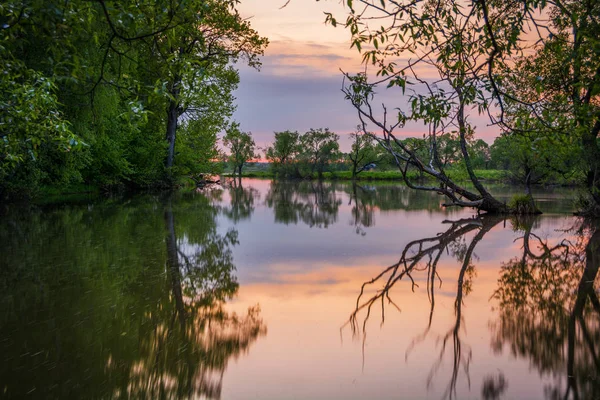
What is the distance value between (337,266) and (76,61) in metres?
7.44

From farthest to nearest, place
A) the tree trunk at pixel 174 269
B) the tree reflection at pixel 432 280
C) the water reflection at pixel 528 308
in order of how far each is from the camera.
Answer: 1. the tree trunk at pixel 174 269
2. the tree reflection at pixel 432 280
3. the water reflection at pixel 528 308

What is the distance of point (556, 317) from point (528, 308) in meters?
0.55

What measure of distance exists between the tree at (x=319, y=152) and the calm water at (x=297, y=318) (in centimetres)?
8839

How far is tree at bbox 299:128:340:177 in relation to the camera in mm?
102875

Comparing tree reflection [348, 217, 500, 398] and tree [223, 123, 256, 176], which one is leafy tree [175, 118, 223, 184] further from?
tree [223, 123, 256, 176]

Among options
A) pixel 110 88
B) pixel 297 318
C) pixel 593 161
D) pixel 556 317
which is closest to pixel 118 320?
pixel 297 318

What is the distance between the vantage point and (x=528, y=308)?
7859 mm

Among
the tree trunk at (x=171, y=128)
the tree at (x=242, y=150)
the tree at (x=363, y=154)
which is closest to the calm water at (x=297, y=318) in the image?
the tree trunk at (x=171, y=128)

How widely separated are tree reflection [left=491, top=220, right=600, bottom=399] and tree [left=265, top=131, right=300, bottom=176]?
318ft

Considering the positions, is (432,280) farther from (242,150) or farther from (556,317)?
(242,150)

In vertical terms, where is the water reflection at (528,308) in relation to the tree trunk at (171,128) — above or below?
below

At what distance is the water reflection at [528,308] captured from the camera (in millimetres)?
5337

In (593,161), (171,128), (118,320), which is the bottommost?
(118,320)

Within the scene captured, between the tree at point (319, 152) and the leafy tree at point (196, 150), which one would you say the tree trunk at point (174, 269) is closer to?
the leafy tree at point (196, 150)
